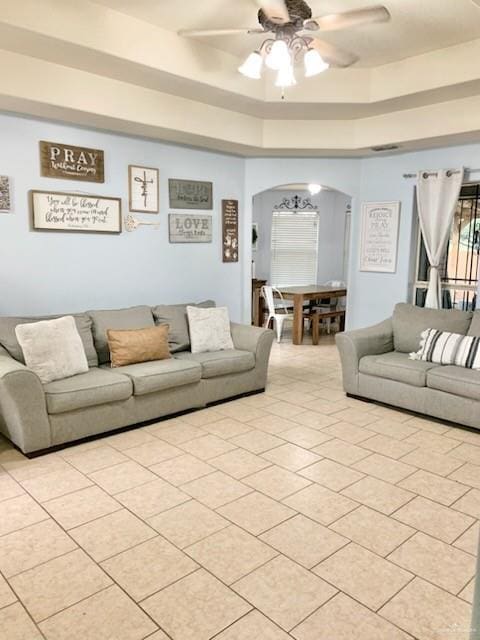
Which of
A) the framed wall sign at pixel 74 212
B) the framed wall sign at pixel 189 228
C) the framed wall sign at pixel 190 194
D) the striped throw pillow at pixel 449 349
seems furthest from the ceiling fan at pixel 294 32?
the striped throw pillow at pixel 449 349

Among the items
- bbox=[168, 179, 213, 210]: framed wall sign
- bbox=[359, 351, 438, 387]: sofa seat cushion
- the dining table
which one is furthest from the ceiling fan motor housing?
the dining table

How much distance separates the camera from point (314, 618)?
1883 mm

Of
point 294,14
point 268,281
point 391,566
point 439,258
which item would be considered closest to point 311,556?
point 391,566

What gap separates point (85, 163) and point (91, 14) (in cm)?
136

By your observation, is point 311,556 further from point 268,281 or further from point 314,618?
point 268,281

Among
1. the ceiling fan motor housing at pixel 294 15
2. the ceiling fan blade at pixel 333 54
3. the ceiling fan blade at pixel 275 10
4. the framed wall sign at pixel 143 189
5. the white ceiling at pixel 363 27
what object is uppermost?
the white ceiling at pixel 363 27

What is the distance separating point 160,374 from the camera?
380cm

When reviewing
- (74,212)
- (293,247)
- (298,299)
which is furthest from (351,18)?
(293,247)

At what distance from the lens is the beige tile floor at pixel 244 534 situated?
189cm

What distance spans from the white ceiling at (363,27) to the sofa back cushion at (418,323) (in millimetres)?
2251

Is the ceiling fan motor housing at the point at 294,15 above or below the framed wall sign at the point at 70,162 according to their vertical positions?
above

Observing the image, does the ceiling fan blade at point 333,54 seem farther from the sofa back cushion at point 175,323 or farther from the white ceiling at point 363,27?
the sofa back cushion at point 175,323

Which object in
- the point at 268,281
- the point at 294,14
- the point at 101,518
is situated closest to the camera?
the point at 101,518

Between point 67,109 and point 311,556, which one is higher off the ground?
point 67,109
